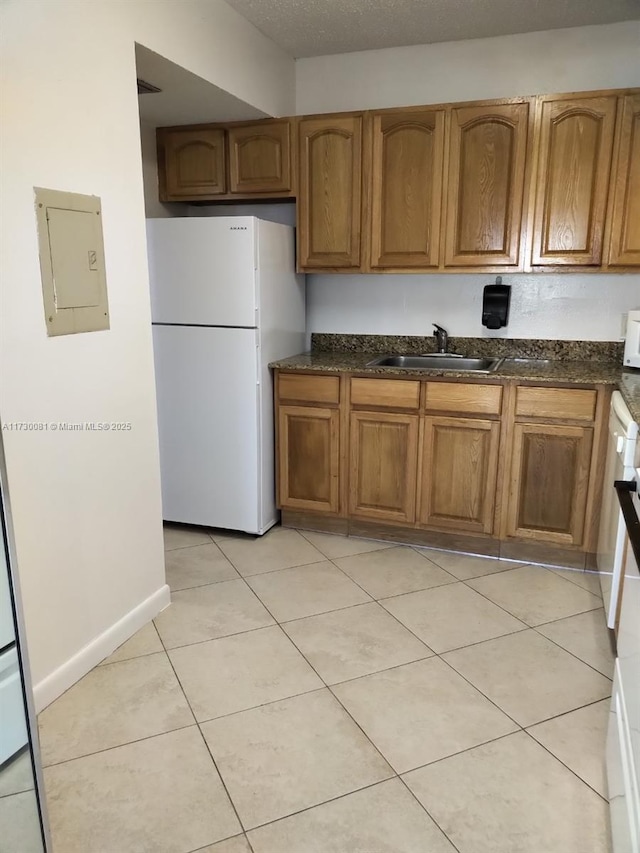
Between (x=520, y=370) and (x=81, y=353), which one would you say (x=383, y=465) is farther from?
(x=81, y=353)

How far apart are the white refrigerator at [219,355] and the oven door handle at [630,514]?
1.87m

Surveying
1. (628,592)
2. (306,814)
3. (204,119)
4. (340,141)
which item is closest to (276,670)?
(306,814)

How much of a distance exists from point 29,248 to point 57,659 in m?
1.31

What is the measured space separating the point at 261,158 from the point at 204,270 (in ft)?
2.48

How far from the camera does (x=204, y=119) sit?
11.0 feet

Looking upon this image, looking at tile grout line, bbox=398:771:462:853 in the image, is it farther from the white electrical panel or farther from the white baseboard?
the white electrical panel

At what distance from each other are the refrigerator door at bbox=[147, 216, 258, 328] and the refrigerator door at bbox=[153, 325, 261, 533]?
0.09m

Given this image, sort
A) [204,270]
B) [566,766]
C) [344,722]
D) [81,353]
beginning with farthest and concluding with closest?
[204,270], [81,353], [344,722], [566,766]

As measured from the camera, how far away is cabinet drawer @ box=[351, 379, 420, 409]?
10.2ft

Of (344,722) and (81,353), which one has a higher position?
(81,353)

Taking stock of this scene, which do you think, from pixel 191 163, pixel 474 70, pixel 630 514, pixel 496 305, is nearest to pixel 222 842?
pixel 630 514

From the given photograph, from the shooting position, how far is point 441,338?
350 cm

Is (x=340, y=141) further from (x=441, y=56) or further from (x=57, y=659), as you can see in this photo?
(x=57, y=659)

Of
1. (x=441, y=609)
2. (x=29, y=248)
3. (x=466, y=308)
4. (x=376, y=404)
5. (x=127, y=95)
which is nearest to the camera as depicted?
(x=29, y=248)
